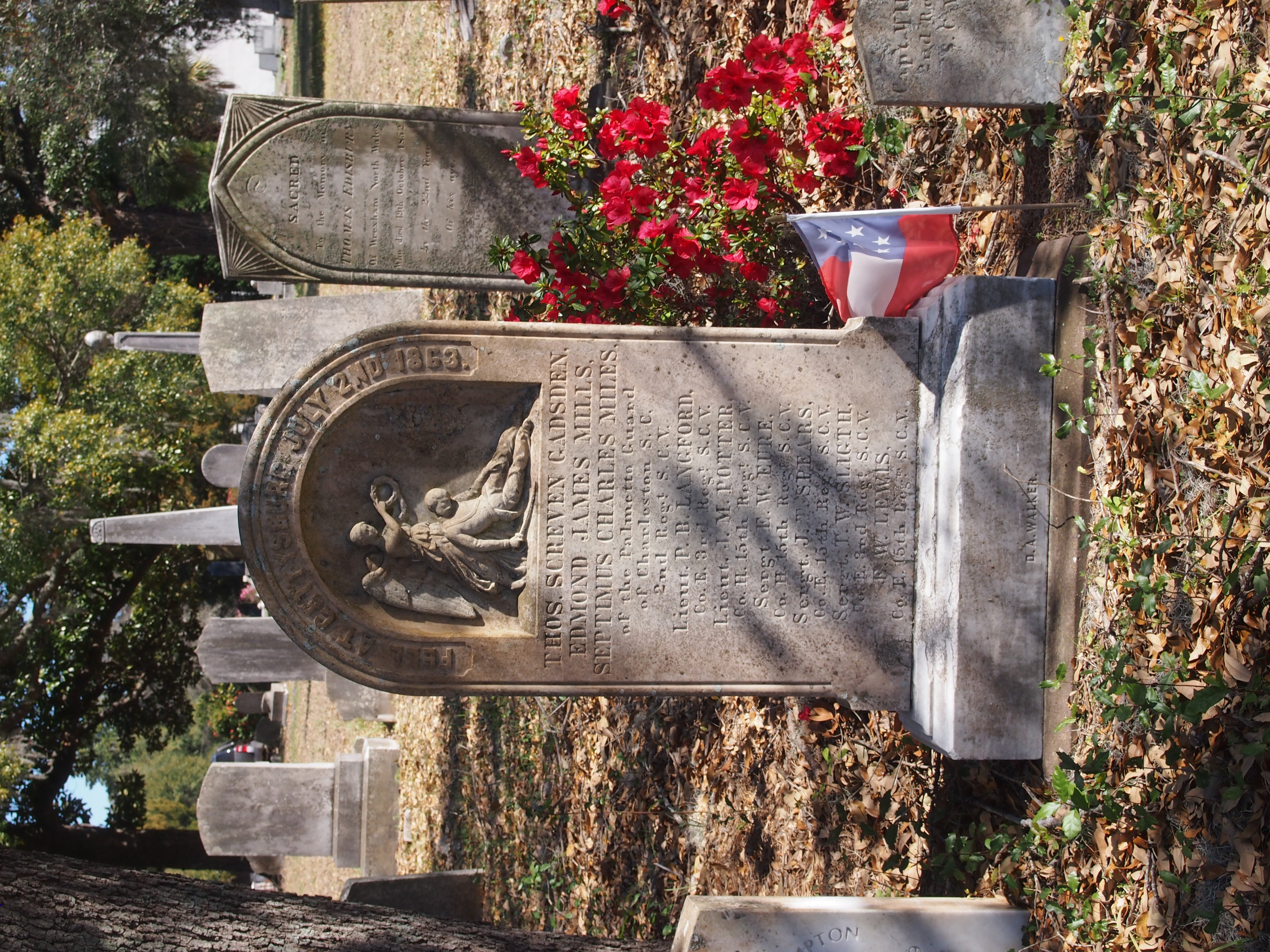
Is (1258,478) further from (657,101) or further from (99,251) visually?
(99,251)

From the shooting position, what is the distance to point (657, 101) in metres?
7.65

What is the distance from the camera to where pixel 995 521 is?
4.20 meters

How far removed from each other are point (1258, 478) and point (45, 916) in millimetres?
4371

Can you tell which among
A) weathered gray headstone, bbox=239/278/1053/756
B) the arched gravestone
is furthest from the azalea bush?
the arched gravestone

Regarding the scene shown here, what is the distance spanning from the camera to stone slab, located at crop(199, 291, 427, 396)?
8156mm

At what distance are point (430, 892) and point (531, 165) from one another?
5.17m

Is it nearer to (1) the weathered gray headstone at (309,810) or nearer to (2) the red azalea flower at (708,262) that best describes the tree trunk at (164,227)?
(1) the weathered gray headstone at (309,810)

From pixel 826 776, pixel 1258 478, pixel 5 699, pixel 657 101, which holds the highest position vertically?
pixel 657 101

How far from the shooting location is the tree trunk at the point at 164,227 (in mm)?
19297

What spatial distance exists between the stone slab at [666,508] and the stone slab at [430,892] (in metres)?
3.47

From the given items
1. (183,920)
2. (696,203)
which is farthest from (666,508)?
(183,920)

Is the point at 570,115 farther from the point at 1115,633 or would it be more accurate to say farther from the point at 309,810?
the point at 309,810

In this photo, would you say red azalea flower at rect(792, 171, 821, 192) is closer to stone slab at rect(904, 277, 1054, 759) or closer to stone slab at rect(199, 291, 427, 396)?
stone slab at rect(904, 277, 1054, 759)

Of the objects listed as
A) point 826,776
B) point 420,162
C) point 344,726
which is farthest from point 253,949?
point 344,726
